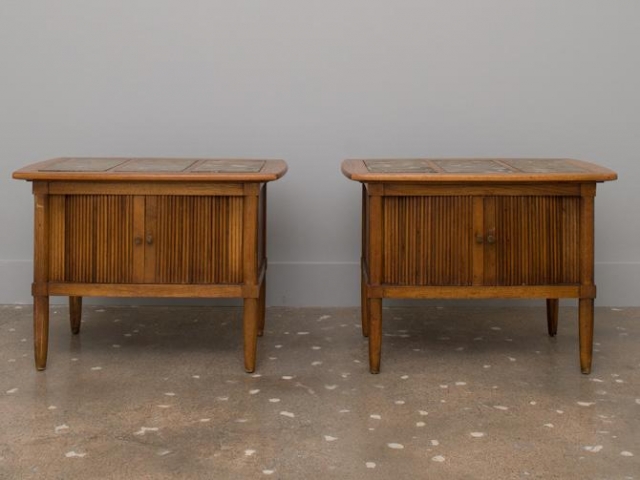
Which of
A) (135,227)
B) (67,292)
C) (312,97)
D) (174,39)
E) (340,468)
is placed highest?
(174,39)

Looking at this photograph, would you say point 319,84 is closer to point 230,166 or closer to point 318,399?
point 230,166

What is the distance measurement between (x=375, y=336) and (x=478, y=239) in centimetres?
45

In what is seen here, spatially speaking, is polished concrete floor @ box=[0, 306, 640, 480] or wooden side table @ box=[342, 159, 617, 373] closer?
polished concrete floor @ box=[0, 306, 640, 480]

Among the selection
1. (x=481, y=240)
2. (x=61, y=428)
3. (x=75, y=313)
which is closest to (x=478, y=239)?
(x=481, y=240)

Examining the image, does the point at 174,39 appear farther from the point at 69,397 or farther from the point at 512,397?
the point at 512,397

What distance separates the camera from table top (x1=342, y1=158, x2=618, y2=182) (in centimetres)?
277

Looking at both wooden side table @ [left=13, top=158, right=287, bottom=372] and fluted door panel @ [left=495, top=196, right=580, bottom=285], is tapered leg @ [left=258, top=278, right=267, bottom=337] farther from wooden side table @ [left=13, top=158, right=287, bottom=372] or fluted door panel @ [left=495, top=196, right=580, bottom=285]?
fluted door panel @ [left=495, top=196, right=580, bottom=285]

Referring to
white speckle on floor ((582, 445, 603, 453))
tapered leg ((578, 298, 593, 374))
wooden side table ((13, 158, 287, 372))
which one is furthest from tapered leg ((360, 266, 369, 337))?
white speckle on floor ((582, 445, 603, 453))

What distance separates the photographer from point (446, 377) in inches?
112

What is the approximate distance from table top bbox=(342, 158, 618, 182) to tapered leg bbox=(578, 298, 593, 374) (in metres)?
0.41

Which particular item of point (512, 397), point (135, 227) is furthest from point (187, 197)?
point (512, 397)

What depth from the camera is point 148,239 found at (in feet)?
9.36

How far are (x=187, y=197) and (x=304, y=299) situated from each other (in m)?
1.08

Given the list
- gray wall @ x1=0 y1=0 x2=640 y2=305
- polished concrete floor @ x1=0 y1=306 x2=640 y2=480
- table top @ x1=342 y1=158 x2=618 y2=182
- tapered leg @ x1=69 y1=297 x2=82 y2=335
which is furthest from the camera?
gray wall @ x1=0 y1=0 x2=640 y2=305
